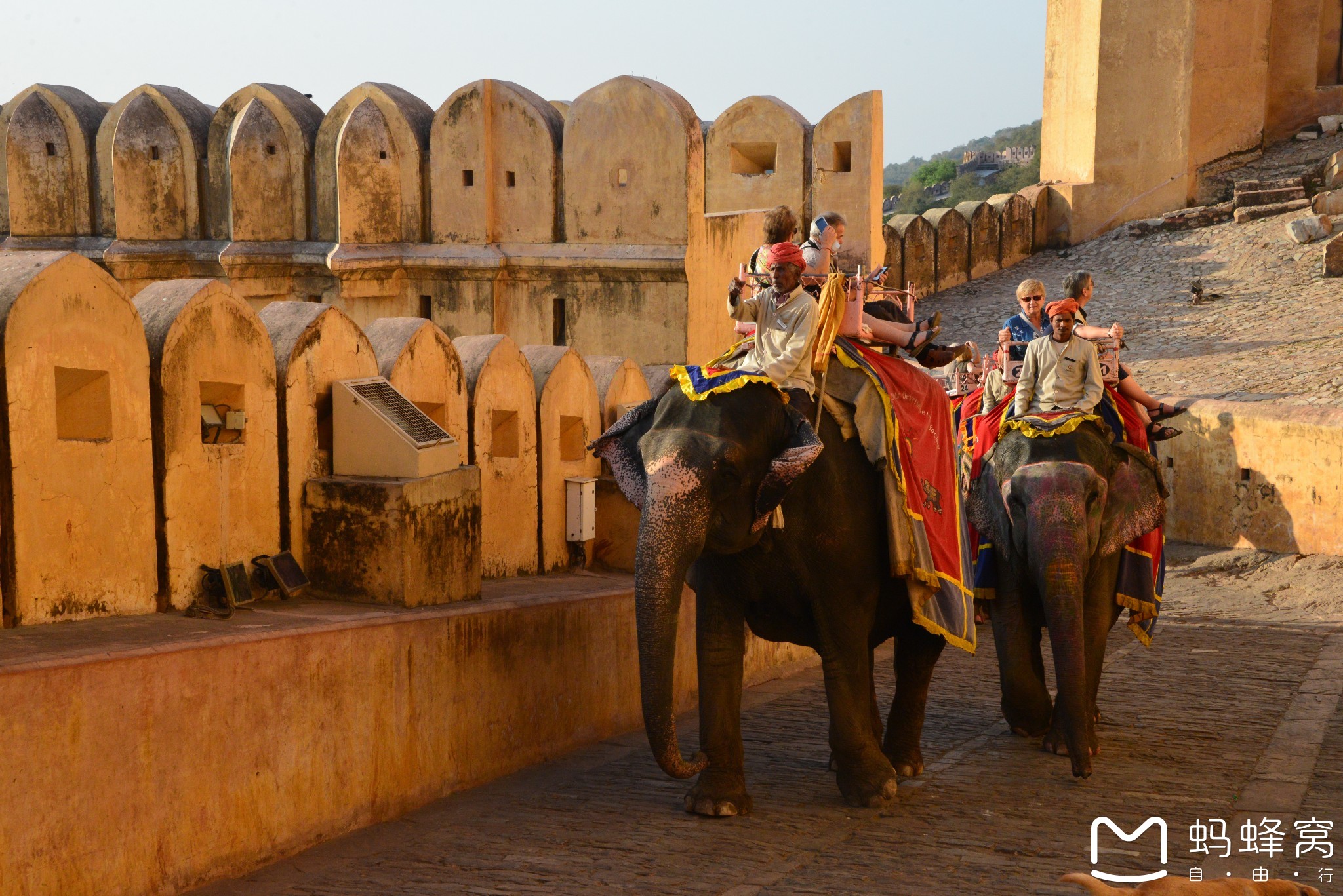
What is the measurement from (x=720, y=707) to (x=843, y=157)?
8.69 metres

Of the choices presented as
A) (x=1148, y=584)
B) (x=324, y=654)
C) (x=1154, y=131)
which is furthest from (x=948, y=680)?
(x=1154, y=131)

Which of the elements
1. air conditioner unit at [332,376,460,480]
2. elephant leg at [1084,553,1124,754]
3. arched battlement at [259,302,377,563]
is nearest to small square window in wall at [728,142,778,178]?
elephant leg at [1084,553,1124,754]

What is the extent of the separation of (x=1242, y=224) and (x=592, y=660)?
67.7 ft

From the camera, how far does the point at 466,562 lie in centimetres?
727

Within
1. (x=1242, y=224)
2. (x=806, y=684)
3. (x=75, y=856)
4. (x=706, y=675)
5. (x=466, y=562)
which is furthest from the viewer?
(x=1242, y=224)

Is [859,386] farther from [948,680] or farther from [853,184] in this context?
[853,184]

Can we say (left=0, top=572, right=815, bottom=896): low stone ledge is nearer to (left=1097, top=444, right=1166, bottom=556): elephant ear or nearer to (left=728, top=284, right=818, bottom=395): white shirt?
(left=728, top=284, right=818, bottom=395): white shirt

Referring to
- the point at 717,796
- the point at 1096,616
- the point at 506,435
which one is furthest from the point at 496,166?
the point at 717,796

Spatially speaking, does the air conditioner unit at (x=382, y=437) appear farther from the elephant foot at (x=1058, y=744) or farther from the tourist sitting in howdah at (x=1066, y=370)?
the elephant foot at (x=1058, y=744)

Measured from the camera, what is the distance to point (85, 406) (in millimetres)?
5965

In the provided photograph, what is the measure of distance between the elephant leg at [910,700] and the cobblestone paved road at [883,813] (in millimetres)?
167

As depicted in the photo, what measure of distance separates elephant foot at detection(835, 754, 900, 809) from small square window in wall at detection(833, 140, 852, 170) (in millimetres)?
8567

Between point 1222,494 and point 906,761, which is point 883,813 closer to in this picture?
point 906,761

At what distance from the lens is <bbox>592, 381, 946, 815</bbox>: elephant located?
5.77 meters
